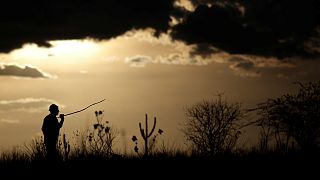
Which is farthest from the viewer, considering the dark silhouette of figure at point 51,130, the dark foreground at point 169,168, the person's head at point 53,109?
the dark foreground at point 169,168

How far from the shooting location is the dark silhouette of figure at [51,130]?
22109mm

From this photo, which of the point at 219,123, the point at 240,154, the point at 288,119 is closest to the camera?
the point at 240,154

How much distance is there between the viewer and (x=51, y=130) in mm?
22141

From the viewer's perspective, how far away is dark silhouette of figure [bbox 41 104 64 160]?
2211cm

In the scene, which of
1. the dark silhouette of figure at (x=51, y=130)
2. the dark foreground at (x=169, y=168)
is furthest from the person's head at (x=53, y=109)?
the dark foreground at (x=169, y=168)

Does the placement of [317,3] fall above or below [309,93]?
above

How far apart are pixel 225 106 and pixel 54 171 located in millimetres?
44408

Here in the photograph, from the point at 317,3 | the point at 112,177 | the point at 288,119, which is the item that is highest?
the point at 317,3

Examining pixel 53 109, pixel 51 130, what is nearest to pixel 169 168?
pixel 51 130

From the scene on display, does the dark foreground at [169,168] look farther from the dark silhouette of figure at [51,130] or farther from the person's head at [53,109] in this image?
the person's head at [53,109]

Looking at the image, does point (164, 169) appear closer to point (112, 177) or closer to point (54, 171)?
point (112, 177)

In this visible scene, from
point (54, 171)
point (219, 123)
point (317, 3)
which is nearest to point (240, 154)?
point (317, 3)

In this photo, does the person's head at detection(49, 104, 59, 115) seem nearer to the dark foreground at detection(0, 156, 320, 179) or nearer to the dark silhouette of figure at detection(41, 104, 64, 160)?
the dark silhouette of figure at detection(41, 104, 64, 160)

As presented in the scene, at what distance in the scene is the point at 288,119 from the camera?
31156mm
